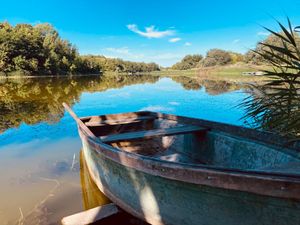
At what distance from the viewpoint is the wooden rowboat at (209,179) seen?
172cm

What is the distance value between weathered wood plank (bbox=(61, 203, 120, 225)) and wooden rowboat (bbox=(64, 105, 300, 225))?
13 cm

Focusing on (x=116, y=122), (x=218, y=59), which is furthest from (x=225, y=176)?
(x=218, y=59)

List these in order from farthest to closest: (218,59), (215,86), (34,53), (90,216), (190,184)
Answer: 1. (218,59)
2. (34,53)
3. (215,86)
4. (90,216)
5. (190,184)

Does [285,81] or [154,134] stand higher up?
[285,81]

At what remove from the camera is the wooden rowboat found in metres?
1.72

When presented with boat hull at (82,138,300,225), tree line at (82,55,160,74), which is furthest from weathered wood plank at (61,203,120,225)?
tree line at (82,55,160,74)

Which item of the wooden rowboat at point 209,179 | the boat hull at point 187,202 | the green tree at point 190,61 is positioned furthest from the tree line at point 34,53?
the green tree at point 190,61

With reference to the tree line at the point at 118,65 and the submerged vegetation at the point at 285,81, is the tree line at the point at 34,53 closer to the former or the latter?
the tree line at the point at 118,65

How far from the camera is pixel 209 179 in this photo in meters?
1.88

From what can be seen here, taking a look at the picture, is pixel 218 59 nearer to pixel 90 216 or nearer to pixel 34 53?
pixel 34 53

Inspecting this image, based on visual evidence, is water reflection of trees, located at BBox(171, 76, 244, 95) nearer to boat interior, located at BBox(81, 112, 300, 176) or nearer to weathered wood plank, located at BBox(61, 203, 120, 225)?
boat interior, located at BBox(81, 112, 300, 176)

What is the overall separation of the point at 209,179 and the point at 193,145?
2.31m

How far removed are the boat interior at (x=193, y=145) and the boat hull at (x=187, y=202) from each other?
0.30 meters

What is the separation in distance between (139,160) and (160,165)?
0.84 feet
